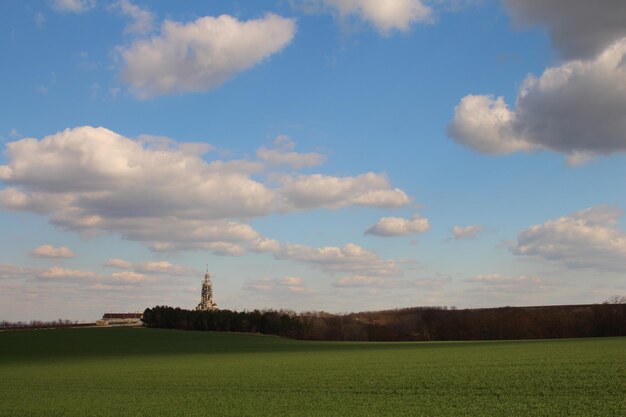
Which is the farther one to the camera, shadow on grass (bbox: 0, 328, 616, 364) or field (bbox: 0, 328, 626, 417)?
shadow on grass (bbox: 0, 328, 616, 364)

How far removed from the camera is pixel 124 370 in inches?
1602

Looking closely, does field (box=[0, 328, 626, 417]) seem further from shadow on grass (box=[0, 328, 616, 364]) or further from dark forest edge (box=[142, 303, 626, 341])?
dark forest edge (box=[142, 303, 626, 341])

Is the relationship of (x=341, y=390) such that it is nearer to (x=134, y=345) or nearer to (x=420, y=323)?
(x=134, y=345)

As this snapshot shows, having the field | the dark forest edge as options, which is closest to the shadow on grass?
the field

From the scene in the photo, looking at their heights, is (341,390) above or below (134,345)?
below

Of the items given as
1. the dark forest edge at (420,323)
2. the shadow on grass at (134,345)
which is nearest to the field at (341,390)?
the shadow on grass at (134,345)

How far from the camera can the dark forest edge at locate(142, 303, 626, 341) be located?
11581 centimetres

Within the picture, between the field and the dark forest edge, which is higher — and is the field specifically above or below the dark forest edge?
below

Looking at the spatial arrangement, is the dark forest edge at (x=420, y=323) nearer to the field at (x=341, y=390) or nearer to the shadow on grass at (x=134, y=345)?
the shadow on grass at (x=134, y=345)

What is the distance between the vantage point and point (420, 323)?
13938 cm

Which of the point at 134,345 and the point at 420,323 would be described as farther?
the point at 420,323

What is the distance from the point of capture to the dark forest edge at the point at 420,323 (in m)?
116

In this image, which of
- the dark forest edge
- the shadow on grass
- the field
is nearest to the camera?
the field

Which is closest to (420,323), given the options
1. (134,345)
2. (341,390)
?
(134,345)
